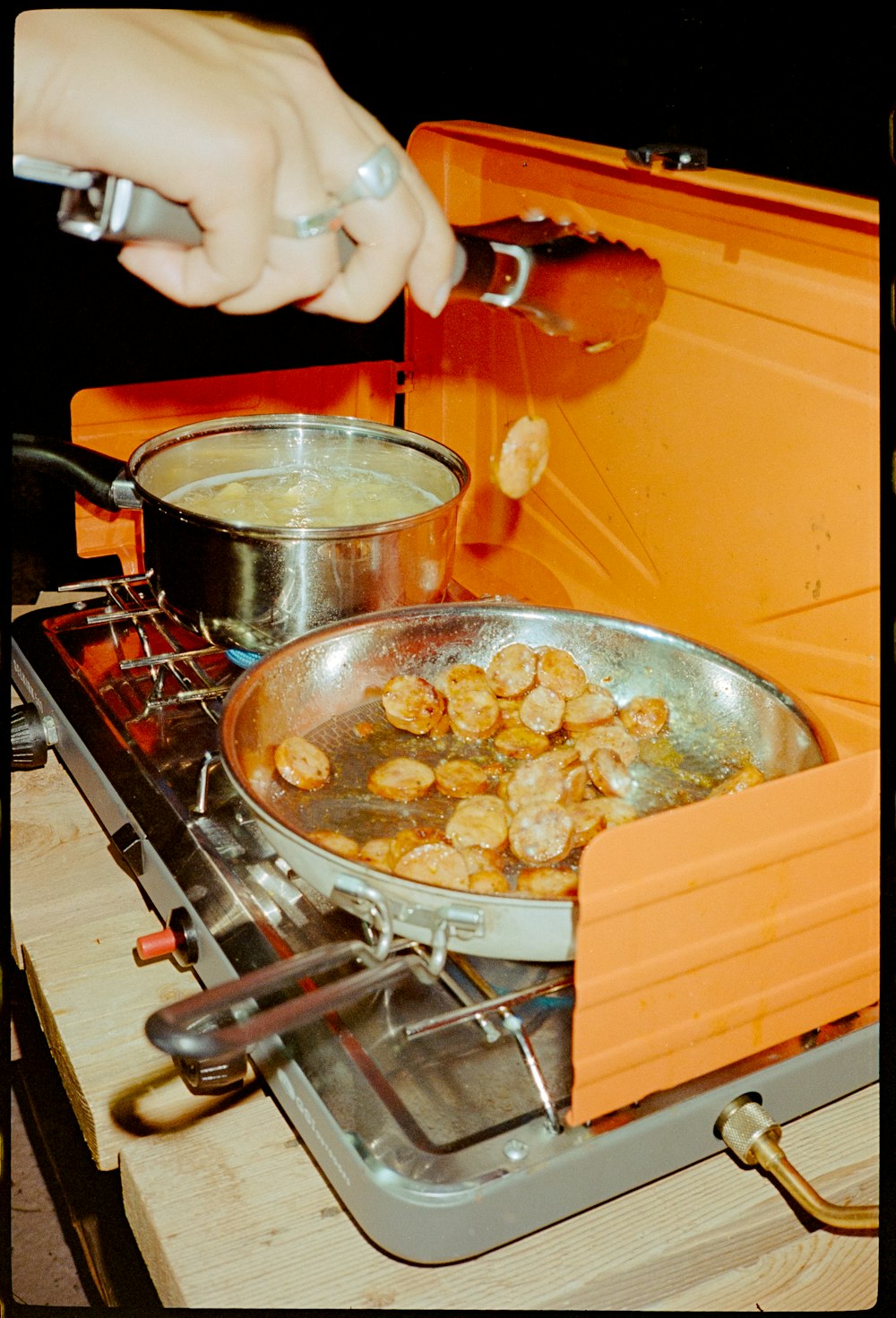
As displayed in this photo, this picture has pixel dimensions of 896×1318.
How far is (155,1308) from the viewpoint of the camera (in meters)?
0.79

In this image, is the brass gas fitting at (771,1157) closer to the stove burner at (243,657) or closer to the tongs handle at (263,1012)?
the tongs handle at (263,1012)

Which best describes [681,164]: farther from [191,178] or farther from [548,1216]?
[548,1216]

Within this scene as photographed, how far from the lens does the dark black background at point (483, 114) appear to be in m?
0.86

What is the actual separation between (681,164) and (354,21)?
1.03 ft

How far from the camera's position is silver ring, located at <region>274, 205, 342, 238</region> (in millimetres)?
886

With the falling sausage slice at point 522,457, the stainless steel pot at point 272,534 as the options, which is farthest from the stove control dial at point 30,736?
the falling sausage slice at point 522,457

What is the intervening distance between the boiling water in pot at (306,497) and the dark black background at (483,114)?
28 cm

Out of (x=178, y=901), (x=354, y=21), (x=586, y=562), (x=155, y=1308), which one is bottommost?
(x=155, y=1308)

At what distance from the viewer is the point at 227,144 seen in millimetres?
827

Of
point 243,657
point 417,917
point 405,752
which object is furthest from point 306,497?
point 417,917

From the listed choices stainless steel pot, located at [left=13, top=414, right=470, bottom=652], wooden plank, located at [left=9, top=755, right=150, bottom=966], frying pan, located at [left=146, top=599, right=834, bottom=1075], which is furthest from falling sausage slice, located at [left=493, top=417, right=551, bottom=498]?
wooden plank, located at [left=9, top=755, right=150, bottom=966]

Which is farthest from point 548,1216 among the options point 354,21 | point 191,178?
point 354,21

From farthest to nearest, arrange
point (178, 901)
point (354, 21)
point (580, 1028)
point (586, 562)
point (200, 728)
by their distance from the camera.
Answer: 1. point (586, 562)
2. point (200, 728)
3. point (178, 901)
4. point (354, 21)
5. point (580, 1028)

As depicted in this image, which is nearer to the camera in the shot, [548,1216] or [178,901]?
[548,1216]
